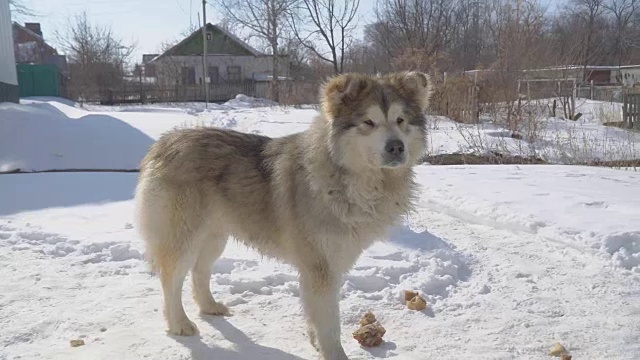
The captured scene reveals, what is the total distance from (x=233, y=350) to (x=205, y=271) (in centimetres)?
80

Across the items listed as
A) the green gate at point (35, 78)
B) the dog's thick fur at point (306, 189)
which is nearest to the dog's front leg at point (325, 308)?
the dog's thick fur at point (306, 189)

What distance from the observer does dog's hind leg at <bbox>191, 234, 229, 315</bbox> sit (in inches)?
158

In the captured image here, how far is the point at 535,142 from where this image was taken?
41.1 feet

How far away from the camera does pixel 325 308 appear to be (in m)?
3.26

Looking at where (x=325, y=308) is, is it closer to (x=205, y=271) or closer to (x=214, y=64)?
(x=205, y=271)

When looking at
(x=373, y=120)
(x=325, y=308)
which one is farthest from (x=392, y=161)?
(x=325, y=308)

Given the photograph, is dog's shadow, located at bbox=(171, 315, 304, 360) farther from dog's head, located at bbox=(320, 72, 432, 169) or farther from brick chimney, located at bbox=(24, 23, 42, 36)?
brick chimney, located at bbox=(24, 23, 42, 36)

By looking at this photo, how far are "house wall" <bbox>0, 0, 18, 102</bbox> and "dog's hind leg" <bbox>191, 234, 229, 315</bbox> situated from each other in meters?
16.7

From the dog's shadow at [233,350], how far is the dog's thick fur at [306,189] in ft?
0.42

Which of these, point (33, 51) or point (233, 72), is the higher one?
point (33, 51)

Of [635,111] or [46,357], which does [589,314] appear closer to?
[46,357]

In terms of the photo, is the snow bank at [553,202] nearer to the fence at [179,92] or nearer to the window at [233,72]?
the fence at [179,92]

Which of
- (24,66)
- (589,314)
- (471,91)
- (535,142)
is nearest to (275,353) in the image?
(589,314)

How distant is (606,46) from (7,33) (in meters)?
52.5
